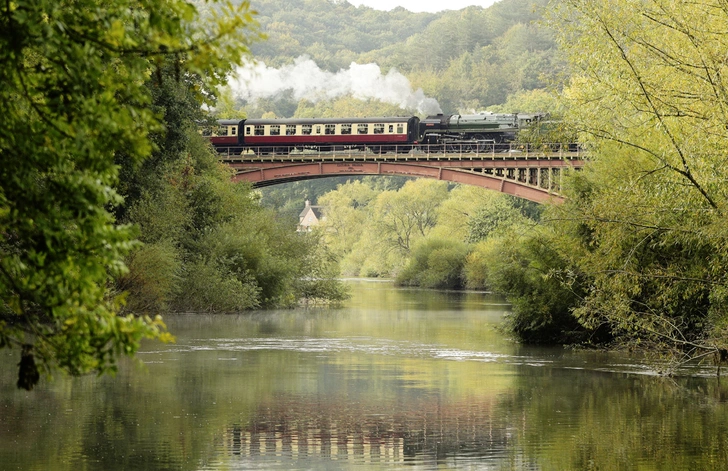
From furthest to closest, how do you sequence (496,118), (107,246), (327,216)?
(327,216) < (496,118) < (107,246)

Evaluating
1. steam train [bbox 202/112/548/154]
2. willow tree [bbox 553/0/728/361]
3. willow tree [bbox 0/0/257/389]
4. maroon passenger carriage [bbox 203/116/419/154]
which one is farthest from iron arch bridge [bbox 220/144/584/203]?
willow tree [bbox 0/0/257/389]

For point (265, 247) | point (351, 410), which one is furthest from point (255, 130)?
point (351, 410)

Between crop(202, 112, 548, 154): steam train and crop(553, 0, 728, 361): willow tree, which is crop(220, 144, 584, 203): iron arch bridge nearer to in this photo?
crop(202, 112, 548, 154): steam train

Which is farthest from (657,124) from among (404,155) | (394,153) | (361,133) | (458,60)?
(458,60)

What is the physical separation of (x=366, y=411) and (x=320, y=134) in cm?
5253

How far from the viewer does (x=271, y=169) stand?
64312 mm

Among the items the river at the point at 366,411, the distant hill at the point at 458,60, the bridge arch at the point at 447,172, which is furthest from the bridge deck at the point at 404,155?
the distant hill at the point at 458,60

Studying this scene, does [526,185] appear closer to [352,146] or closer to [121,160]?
[352,146]

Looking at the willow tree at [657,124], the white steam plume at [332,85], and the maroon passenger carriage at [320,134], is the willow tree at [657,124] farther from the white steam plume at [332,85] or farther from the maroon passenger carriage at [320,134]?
the white steam plume at [332,85]

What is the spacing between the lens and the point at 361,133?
7031cm

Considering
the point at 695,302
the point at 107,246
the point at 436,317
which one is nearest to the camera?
the point at 107,246

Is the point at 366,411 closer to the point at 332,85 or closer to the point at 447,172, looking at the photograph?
the point at 447,172

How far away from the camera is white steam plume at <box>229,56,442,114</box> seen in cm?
14025

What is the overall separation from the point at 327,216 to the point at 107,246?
10283 cm
